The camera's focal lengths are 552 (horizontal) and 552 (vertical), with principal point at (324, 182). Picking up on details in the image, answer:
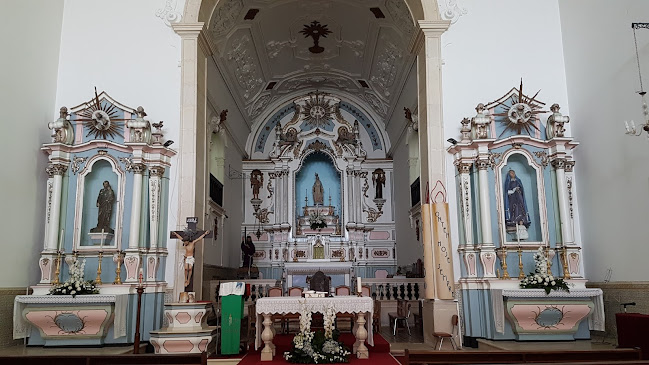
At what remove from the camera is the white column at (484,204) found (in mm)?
8648

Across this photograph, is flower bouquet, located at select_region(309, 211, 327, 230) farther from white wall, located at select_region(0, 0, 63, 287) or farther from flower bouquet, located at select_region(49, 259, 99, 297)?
flower bouquet, located at select_region(49, 259, 99, 297)

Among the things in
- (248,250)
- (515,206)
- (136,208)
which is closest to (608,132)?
(515,206)

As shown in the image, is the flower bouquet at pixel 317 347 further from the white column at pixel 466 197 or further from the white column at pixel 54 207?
the white column at pixel 54 207

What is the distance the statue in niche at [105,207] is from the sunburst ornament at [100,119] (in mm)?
865

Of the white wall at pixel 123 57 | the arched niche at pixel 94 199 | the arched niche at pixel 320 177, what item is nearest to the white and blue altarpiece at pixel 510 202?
the white wall at pixel 123 57

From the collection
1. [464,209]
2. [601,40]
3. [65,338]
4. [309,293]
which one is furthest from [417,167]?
[65,338]

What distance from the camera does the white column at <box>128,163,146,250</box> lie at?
28.2 ft

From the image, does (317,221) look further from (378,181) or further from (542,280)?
(542,280)

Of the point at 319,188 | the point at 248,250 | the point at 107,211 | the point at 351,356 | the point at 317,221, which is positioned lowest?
the point at 351,356

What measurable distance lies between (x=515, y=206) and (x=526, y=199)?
1.05ft

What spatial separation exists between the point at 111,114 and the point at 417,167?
23.9 ft

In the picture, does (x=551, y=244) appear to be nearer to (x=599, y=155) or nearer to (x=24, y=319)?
(x=599, y=155)

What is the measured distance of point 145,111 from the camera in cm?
944

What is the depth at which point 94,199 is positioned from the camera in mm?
9109
